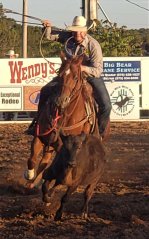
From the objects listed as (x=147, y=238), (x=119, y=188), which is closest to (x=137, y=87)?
(x=119, y=188)

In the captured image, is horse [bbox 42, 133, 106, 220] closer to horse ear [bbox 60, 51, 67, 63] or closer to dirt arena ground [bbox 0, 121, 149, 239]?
dirt arena ground [bbox 0, 121, 149, 239]

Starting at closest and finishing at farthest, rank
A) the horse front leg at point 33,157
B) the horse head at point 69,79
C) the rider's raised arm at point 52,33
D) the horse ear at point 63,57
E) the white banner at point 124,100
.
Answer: the horse head at point 69,79, the horse ear at point 63,57, the horse front leg at point 33,157, the rider's raised arm at point 52,33, the white banner at point 124,100

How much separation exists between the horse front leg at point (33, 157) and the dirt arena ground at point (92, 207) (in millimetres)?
265

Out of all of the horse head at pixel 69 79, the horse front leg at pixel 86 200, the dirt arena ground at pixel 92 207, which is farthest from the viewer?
the horse head at pixel 69 79

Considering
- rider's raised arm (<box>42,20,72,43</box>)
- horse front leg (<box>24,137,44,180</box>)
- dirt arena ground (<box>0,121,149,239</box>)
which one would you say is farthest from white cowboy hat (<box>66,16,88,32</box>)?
dirt arena ground (<box>0,121,149,239</box>)

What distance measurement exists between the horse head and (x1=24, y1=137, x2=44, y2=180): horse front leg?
1.02 metres

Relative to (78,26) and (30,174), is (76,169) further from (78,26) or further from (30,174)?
(78,26)

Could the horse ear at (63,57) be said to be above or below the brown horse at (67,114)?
above

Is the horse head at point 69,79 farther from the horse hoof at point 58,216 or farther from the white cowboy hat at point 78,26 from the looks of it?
the horse hoof at point 58,216

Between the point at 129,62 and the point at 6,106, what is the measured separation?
4.66 m

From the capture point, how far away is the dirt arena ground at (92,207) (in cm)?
720

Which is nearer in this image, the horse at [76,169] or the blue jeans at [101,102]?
the horse at [76,169]

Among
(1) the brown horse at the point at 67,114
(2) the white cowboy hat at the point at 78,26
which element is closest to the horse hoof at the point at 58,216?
(1) the brown horse at the point at 67,114

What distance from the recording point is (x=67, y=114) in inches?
369
